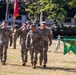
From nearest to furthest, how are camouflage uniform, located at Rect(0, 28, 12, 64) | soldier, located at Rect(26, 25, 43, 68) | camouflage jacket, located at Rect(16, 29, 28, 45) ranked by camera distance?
1. soldier, located at Rect(26, 25, 43, 68)
2. camouflage uniform, located at Rect(0, 28, 12, 64)
3. camouflage jacket, located at Rect(16, 29, 28, 45)

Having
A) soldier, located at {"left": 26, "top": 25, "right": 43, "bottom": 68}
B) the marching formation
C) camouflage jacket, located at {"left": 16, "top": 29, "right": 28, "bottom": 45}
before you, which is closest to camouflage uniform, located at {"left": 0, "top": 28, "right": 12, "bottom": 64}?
the marching formation

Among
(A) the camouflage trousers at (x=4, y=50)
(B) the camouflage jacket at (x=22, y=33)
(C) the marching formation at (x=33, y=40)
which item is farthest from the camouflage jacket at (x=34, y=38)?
(A) the camouflage trousers at (x=4, y=50)

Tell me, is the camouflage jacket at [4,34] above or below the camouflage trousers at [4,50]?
above

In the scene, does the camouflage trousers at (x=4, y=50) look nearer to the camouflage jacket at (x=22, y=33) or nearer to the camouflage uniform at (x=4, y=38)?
the camouflage uniform at (x=4, y=38)

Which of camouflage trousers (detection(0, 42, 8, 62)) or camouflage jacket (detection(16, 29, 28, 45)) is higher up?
camouflage jacket (detection(16, 29, 28, 45))

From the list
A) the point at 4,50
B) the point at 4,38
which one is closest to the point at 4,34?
the point at 4,38

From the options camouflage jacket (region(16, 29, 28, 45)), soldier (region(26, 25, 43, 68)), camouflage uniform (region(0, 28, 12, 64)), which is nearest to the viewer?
soldier (region(26, 25, 43, 68))

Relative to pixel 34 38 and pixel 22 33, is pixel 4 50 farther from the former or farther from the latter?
pixel 34 38

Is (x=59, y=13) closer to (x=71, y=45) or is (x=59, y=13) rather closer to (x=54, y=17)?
(x=54, y=17)

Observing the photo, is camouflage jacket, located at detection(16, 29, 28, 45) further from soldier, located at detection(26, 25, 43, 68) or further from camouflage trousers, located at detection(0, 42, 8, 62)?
soldier, located at detection(26, 25, 43, 68)

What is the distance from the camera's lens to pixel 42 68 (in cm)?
1664

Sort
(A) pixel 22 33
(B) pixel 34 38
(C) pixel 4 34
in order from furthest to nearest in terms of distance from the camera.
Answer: (A) pixel 22 33 < (C) pixel 4 34 < (B) pixel 34 38

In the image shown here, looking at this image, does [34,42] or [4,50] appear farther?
[4,50]

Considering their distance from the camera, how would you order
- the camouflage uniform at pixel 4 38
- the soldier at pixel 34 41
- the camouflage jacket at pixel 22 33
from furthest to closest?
the camouflage jacket at pixel 22 33 → the camouflage uniform at pixel 4 38 → the soldier at pixel 34 41
